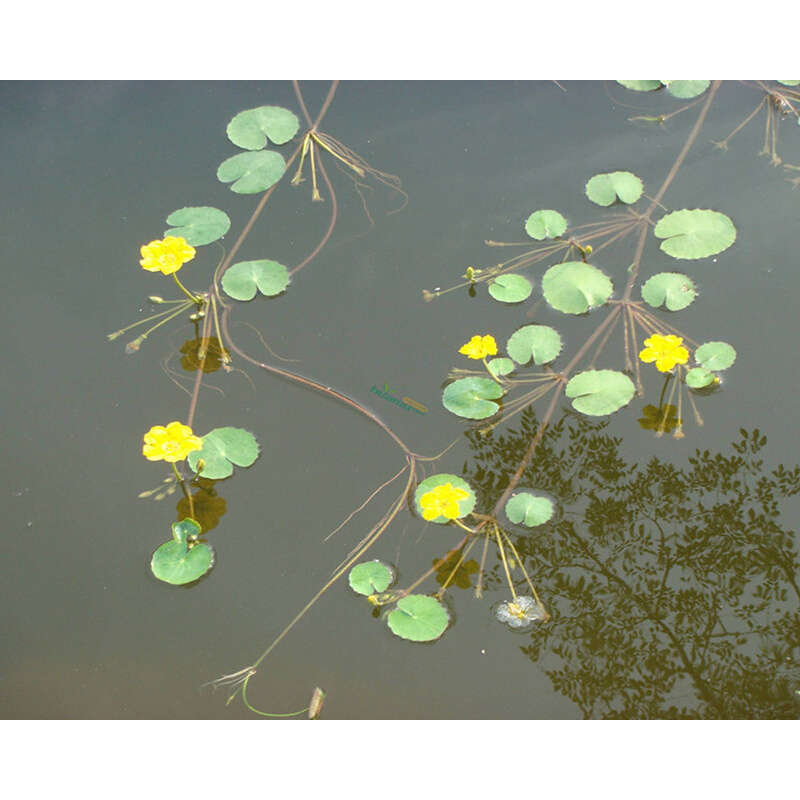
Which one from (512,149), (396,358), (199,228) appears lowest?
(396,358)

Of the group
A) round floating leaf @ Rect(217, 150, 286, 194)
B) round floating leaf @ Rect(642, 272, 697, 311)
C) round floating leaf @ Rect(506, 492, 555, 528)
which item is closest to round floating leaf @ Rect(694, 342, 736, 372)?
round floating leaf @ Rect(642, 272, 697, 311)

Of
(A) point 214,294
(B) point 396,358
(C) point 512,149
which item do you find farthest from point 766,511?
(A) point 214,294

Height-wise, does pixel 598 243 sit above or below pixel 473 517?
above

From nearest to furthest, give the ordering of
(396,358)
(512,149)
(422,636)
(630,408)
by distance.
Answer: (422,636), (630,408), (396,358), (512,149)

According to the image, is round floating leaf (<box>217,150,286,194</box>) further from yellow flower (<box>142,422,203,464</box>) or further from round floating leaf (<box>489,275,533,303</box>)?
yellow flower (<box>142,422,203,464</box>)

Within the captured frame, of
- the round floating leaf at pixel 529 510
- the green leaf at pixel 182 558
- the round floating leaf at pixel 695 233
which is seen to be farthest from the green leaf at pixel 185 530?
the round floating leaf at pixel 695 233

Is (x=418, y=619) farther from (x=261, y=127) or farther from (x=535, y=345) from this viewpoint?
(x=261, y=127)

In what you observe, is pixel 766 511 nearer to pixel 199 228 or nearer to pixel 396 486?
pixel 396 486

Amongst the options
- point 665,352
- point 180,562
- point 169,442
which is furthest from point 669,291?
point 180,562
